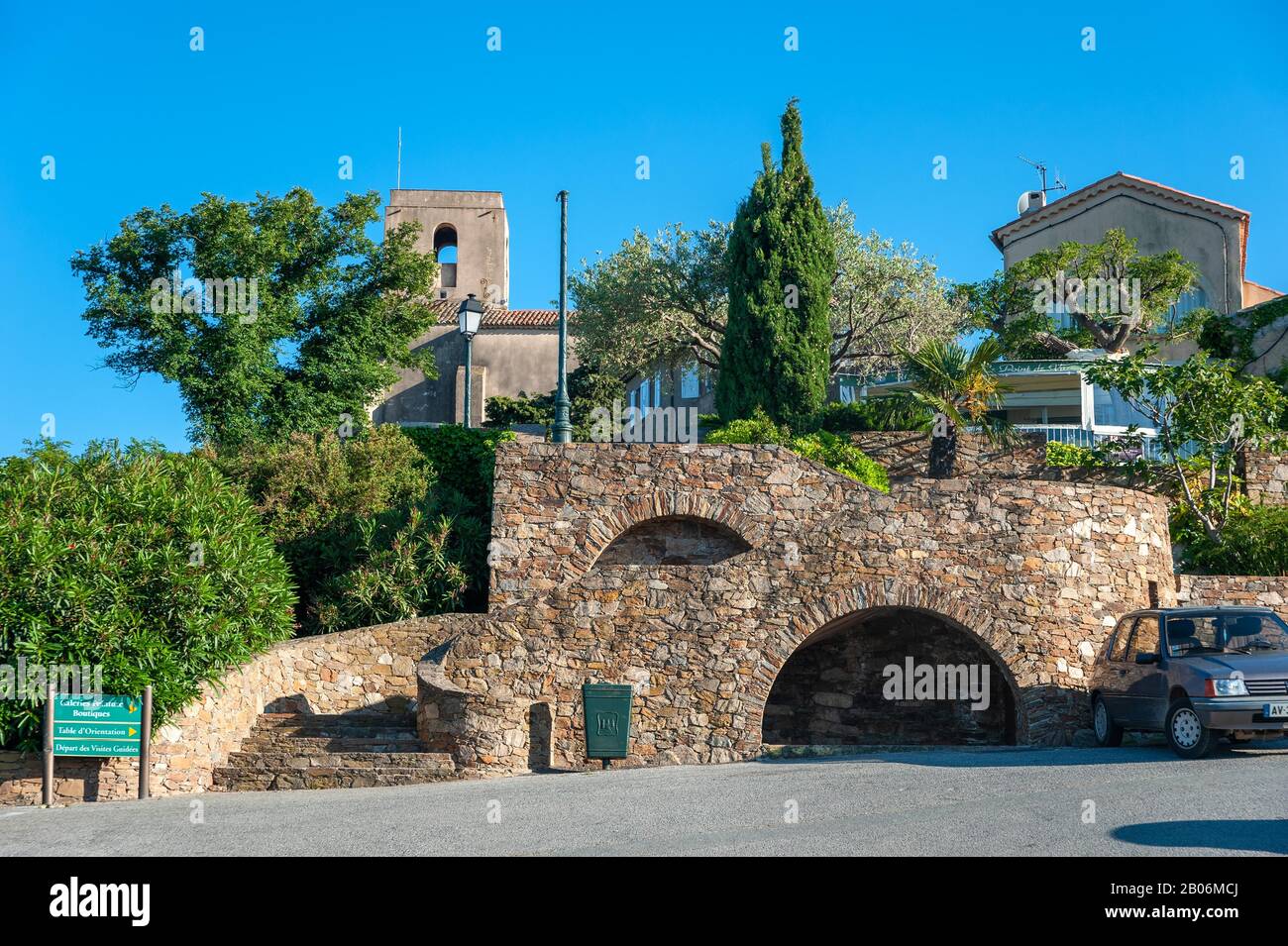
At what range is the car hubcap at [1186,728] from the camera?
45.9ft

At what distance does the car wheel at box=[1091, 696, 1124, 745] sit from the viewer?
1603 centimetres

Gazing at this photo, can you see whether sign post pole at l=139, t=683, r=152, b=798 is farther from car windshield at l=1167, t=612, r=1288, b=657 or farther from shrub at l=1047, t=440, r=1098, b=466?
shrub at l=1047, t=440, r=1098, b=466

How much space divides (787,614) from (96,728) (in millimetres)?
8926

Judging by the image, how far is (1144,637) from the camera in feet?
51.1

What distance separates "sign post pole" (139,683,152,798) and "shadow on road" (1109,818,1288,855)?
11389 mm

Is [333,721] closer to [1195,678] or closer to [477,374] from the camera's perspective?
[1195,678]

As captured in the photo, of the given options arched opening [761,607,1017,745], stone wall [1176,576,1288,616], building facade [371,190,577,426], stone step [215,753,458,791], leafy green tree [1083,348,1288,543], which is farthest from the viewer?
building facade [371,190,577,426]

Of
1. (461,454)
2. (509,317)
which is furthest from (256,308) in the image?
(509,317)

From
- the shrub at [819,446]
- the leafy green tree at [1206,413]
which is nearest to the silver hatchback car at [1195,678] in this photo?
the leafy green tree at [1206,413]

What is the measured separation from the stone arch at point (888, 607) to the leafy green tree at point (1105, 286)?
57.2 feet

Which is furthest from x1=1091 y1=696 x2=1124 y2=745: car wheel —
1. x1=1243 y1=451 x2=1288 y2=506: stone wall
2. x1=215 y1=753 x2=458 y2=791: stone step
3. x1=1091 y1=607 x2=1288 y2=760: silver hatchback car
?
x1=1243 y1=451 x2=1288 y2=506: stone wall

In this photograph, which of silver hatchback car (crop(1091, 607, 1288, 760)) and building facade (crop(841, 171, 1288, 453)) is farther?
building facade (crop(841, 171, 1288, 453))

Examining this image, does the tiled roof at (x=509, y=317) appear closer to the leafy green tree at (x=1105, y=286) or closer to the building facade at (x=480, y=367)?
the building facade at (x=480, y=367)

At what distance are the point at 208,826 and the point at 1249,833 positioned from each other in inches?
378
